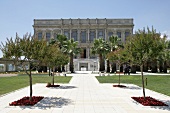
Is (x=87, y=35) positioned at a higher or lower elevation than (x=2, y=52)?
higher

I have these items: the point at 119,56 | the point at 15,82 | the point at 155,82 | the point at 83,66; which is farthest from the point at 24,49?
the point at 83,66

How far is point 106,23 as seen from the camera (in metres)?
89.3

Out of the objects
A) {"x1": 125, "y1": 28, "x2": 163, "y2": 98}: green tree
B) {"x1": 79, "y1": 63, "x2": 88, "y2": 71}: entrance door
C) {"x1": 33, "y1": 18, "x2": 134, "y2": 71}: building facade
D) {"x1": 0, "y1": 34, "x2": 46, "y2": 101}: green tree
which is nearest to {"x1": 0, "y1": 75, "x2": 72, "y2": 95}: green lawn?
{"x1": 0, "y1": 34, "x2": 46, "y2": 101}: green tree

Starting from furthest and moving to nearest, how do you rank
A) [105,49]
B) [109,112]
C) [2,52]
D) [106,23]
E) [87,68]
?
1. [106,23]
2. [87,68]
3. [105,49]
4. [2,52]
5. [109,112]

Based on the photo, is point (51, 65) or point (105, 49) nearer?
point (51, 65)

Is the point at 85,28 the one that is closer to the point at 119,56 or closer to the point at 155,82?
the point at 155,82

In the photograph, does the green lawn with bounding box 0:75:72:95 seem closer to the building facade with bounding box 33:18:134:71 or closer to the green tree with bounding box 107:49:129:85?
the green tree with bounding box 107:49:129:85

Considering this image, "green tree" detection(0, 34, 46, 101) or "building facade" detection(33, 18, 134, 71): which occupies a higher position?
"building facade" detection(33, 18, 134, 71)

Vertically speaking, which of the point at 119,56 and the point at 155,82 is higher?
the point at 119,56

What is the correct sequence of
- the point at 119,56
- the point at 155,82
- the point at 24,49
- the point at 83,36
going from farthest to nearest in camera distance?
the point at 83,36
the point at 155,82
the point at 119,56
the point at 24,49

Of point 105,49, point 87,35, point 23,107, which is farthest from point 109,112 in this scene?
point 87,35

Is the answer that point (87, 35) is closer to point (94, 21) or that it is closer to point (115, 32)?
point (94, 21)

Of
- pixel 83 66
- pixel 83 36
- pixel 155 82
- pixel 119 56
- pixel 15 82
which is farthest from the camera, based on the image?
pixel 83 36

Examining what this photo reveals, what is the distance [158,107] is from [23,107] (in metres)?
7.54
